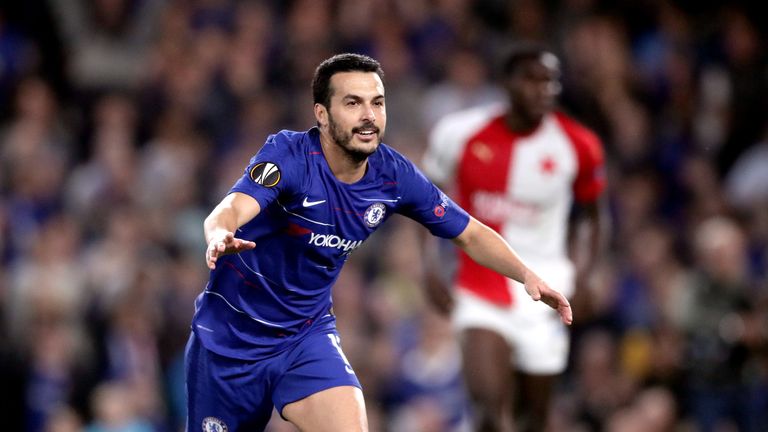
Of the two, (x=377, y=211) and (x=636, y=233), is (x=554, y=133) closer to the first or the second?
(x=377, y=211)

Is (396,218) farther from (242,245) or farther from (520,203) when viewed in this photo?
(242,245)

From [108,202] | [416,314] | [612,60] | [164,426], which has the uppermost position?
[612,60]

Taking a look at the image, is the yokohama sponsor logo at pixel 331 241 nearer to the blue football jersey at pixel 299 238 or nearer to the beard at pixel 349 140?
the blue football jersey at pixel 299 238

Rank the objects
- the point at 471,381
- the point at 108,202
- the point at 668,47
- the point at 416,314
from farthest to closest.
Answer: the point at 668,47 < the point at 108,202 < the point at 416,314 < the point at 471,381

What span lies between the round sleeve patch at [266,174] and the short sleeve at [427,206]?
678 millimetres

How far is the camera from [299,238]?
Result: 5.91 meters

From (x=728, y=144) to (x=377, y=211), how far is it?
7.12 metres

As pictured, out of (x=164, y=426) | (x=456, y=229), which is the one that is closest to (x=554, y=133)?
(x=456, y=229)

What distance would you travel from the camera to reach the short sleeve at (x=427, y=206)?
6090 mm

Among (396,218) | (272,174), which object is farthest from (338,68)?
(396,218)

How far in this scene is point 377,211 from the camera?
6.03m

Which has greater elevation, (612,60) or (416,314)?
(612,60)

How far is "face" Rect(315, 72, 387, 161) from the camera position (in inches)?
227

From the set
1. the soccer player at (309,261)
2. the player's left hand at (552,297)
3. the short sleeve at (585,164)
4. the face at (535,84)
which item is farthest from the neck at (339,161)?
the short sleeve at (585,164)
